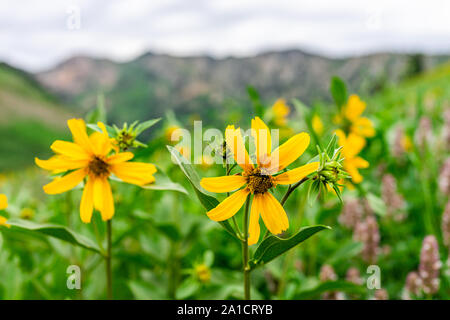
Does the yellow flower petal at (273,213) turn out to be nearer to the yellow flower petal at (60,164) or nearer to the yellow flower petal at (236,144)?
the yellow flower petal at (236,144)

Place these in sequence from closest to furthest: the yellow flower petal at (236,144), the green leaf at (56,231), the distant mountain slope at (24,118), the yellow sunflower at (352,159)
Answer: the yellow flower petal at (236,144) → the green leaf at (56,231) → the yellow sunflower at (352,159) → the distant mountain slope at (24,118)

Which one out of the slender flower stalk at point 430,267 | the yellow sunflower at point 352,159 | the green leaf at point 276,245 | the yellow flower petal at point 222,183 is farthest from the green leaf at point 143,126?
the slender flower stalk at point 430,267

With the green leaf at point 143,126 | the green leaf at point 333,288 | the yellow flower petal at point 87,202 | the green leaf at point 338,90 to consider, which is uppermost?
the green leaf at point 338,90

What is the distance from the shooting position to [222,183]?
611 millimetres

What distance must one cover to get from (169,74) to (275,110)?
21.5 meters

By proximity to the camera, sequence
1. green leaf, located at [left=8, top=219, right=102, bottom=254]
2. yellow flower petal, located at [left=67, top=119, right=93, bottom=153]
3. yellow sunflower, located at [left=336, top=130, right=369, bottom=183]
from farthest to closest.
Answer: yellow sunflower, located at [left=336, top=130, right=369, bottom=183]
green leaf, located at [left=8, top=219, right=102, bottom=254]
yellow flower petal, located at [left=67, top=119, right=93, bottom=153]

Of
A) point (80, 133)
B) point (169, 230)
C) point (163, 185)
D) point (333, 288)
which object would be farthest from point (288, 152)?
point (169, 230)

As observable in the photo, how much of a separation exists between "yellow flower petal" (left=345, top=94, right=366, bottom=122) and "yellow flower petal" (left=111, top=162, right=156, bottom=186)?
0.72 metres

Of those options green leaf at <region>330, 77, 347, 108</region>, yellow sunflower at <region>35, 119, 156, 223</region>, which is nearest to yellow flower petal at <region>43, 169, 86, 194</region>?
yellow sunflower at <region>35, 119, 156, 223</region>

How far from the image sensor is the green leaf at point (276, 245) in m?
0.67

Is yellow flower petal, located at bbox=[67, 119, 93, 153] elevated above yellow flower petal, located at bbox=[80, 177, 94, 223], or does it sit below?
above

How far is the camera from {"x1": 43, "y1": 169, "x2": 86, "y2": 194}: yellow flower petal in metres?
0.69

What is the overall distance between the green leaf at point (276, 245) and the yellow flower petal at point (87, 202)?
0.35 metres

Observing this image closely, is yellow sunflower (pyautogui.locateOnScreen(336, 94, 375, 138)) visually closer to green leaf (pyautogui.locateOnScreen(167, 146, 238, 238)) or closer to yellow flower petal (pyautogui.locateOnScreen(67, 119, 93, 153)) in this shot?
green leaf (pyautogui.locateOnScreen(167, 146, 238, 238))
